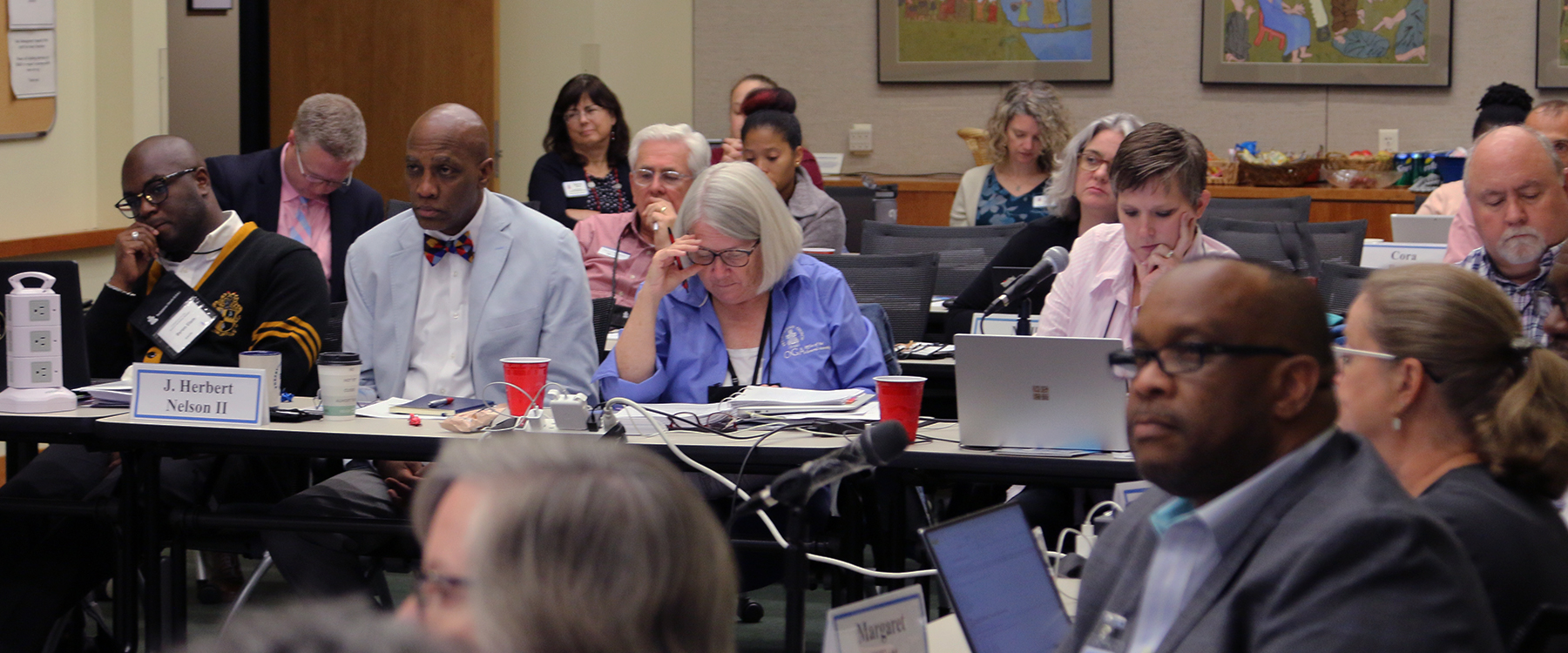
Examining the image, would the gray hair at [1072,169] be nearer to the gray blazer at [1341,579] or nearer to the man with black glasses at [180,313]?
the man with black glasses at [180,313]

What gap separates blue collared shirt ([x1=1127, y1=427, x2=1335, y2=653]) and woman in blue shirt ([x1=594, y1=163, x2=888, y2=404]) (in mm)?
1726

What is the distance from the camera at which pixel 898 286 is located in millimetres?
4184

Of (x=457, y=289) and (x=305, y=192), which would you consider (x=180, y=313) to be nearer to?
(x=457, y=289)

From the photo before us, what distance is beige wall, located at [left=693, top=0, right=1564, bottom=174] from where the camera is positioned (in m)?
7.14

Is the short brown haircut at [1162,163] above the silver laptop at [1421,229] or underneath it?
above

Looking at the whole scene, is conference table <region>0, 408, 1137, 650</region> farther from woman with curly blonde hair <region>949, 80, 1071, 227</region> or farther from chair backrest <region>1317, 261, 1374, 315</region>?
woman with curly blonde hair <region>949, 80, 1071, 227</region>

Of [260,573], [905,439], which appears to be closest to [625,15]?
[260,573]

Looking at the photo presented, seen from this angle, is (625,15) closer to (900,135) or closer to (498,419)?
(900,135)

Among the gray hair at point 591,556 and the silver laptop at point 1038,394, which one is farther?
the silver laptop at point 1038,394

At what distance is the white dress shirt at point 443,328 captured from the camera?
3.32 m

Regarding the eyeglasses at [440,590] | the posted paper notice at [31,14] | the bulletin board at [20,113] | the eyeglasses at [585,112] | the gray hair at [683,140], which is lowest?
the eyeglasses at [440,590]

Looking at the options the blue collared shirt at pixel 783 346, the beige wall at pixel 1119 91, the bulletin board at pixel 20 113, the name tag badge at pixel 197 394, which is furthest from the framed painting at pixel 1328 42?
the name tag badge at pixel 197 394

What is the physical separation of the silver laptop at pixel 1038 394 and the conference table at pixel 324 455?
42 millimetres

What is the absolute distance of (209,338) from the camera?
3.31m
